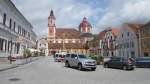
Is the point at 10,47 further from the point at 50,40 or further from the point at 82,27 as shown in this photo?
the point at 82,27

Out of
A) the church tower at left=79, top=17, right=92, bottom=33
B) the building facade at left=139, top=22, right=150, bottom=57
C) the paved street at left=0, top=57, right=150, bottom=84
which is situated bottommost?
the paved street at left=0, top=57, right=150, bottom=84

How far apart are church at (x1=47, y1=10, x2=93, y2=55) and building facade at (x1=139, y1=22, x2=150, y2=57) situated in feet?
255

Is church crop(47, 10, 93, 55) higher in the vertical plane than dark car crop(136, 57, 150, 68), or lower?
higher

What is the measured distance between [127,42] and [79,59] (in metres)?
43.5

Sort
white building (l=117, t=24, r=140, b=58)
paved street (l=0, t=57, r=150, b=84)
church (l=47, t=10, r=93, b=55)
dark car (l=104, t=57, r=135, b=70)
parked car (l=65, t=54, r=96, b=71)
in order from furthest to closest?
1. church (l=47, t=10, r=93, b=55)
2. white building (l=117, t=24, r=140, b=58)
3. dark car (l=104, t=57, r=135, b=70)
4. parked car (l=65, t=54, r=96, b=71)
5. paved street (l=0, t=57, r=150, b=84)

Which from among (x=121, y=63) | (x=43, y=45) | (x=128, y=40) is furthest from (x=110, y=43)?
(x=43, y=45)

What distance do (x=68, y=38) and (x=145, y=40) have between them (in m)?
108

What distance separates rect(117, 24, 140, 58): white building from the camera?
200ft

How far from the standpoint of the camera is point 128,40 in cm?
6519

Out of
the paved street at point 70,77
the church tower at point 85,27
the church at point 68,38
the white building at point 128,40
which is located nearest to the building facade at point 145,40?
the white building at point 128,40

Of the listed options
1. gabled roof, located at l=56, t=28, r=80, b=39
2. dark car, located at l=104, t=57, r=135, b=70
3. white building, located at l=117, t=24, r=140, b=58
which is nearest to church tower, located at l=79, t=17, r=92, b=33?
gabled roof, located at l=56, t=28, r=80, b=39

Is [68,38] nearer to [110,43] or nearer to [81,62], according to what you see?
[110,43]

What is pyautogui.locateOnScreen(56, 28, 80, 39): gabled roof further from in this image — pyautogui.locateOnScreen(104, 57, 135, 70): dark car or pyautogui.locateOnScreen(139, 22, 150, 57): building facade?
pyautogui.locateOnScreen(104, 57, 135, 70): dark car

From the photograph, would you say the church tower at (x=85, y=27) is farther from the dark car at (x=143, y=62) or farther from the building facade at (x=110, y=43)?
the dark car at (x=143, y=62)
